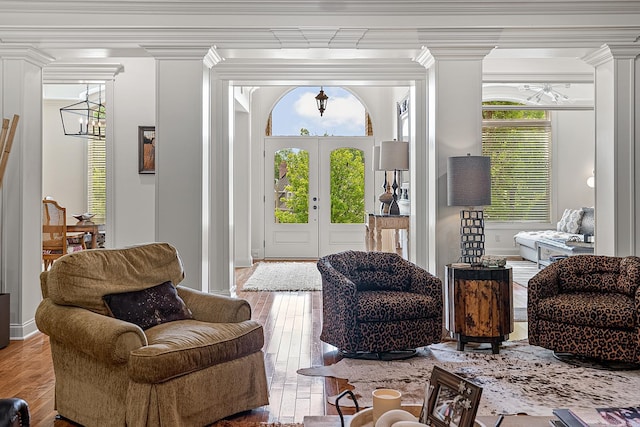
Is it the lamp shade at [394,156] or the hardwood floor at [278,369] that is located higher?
the lamp shade at [394,156]

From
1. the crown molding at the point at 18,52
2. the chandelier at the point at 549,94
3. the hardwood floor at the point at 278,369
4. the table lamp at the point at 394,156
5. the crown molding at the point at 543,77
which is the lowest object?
the hardwood floor at the point at 278,369

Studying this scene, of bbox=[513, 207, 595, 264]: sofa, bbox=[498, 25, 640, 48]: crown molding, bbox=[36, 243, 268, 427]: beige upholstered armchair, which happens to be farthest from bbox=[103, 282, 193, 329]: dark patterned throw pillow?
bbox=[513, 207, 595, 264]: sofa

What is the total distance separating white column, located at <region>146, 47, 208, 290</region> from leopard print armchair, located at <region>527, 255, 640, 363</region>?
9.11 feet

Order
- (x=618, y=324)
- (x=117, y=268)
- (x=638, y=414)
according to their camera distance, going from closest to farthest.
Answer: (x=638, y=414), (x=117, y=268), (x=618, y=324)

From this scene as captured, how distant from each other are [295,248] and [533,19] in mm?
6613

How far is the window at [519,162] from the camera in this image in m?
10.5

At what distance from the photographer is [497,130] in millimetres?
10594

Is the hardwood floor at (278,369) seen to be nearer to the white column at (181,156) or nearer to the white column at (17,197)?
the white column at (17,197)

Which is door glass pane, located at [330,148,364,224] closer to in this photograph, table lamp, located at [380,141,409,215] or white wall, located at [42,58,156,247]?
table lamp, located at [380,141,409,215]

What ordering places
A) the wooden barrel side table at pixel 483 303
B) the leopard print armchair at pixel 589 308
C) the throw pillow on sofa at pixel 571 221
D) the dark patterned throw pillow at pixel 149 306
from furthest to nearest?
Answer: the throw pillow on sofa at pixel 571 221
the wooden barrel side table at pixel 483 303
the leopard print armchair at pixel 589 308
the dark patterned throw pillow at pixel 149 306

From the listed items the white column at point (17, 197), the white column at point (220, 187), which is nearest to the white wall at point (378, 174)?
the white column at point (220, 187)

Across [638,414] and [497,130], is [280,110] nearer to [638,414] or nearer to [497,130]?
[497,130]

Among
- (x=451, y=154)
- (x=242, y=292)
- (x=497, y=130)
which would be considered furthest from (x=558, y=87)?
Result: (x=242, y=292)

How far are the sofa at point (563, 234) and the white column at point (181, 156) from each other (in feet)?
18.4
